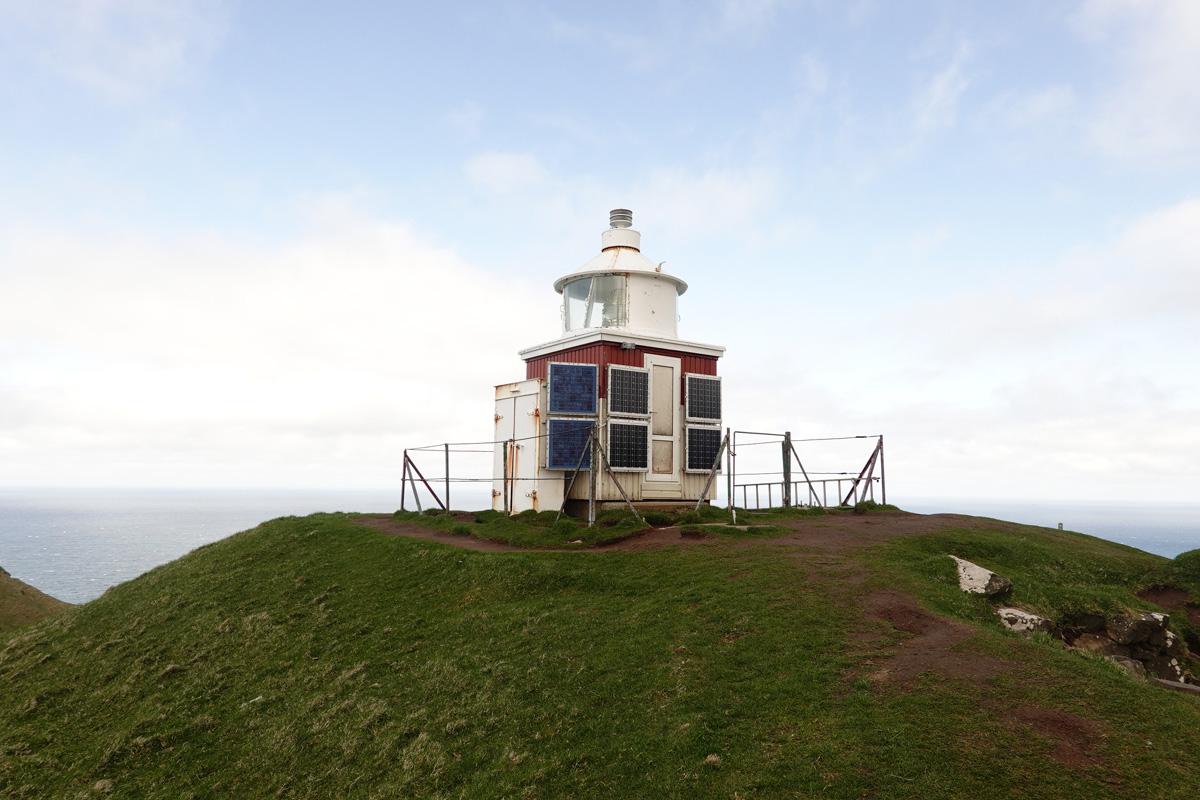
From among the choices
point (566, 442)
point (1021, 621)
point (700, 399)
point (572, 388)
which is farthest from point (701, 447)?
point (1021, 621)

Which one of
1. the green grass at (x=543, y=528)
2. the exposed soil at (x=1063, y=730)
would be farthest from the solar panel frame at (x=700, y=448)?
the exposed soil at (x=1063, y=730)

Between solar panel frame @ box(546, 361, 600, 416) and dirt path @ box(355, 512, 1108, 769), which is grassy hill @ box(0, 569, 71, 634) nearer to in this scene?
dirt path @ box(355, 512, 1108, 769)

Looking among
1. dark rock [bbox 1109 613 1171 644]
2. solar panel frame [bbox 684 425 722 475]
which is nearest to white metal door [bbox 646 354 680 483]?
solar panel frame [bbox 684 425 722 475]

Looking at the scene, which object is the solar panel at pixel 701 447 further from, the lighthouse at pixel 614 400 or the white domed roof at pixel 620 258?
the white domed roof at pixel 620 258

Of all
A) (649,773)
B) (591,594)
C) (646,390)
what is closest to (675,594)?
(591,594)

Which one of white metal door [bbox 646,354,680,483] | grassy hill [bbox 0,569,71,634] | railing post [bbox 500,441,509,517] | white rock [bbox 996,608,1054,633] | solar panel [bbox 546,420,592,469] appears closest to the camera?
white rock [bbox 996,608,1054,633]

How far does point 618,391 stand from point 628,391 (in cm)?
40

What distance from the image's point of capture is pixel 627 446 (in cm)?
2292

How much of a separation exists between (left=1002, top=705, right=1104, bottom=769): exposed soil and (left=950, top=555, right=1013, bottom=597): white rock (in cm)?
507

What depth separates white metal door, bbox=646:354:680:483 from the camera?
78.1 ft

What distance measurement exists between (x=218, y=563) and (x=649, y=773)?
57.0 ft

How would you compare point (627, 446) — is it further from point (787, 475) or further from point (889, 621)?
point (889, 621)

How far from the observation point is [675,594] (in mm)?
13992

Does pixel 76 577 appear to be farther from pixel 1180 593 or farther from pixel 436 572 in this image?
pixel 1180 593
